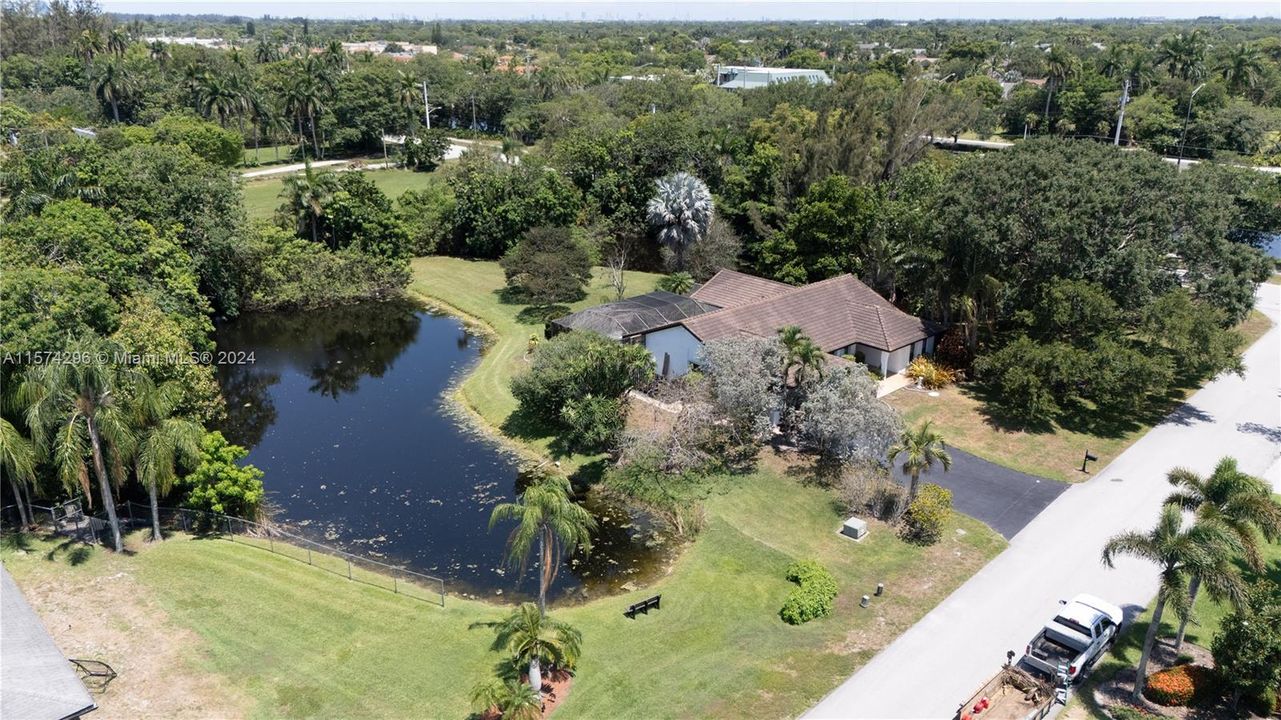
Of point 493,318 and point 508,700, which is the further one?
point 493,318

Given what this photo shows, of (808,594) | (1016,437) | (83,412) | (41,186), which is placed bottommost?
(808,594)

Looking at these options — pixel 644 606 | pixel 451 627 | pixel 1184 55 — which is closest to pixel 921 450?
pixel 644 606

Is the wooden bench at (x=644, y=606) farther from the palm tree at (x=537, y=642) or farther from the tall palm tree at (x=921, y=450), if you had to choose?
the tall palm tree at (x=921, y=450)

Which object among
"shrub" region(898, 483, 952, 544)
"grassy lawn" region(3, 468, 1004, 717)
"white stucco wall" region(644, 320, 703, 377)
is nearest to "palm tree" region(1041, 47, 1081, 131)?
"white stucco wall" region(644, 320, 703, 377)

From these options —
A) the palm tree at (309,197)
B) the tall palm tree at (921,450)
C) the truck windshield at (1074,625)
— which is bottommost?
the truck windshield at (1074,625)

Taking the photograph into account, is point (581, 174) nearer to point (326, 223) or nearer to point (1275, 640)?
point (326, 223)

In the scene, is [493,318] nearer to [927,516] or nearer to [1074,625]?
[927,516]

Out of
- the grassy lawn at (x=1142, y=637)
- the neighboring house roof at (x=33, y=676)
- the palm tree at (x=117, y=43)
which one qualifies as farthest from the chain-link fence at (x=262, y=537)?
the palm tree at (x=117, y=43)
